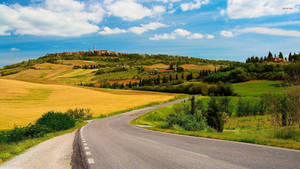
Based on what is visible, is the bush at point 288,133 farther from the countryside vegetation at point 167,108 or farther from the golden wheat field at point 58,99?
the golden wheat field at point 58,99

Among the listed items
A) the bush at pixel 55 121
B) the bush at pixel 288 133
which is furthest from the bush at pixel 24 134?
the bush at pixel 288 133

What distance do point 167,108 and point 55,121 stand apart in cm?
4432

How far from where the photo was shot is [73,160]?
30.2ft

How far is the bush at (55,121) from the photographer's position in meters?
30.1

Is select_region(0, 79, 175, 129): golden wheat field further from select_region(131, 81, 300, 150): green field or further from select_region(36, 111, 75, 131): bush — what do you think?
select_region(36, 111, 75, 131): bush

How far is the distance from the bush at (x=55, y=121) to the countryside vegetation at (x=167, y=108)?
11 centimetres

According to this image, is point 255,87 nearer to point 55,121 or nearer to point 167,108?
point 167,108

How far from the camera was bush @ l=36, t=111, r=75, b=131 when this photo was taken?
98.9 ft

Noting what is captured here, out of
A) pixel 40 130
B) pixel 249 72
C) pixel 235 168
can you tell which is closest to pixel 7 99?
pixel 40 130

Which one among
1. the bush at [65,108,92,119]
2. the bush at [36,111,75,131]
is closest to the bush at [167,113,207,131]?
the bush at [36,111,75,131]

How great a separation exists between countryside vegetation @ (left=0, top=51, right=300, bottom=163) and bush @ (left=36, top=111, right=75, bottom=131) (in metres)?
0.11

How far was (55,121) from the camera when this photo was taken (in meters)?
31.5

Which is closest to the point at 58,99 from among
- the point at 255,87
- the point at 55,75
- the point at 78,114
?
the point at 78,114

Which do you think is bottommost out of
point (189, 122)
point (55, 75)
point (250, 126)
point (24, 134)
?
point (250, 126)
